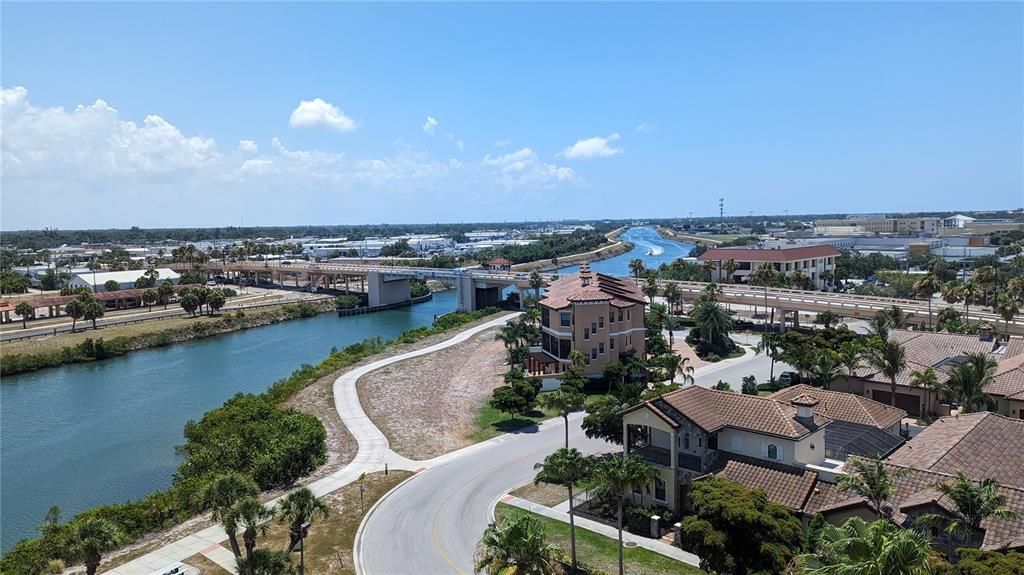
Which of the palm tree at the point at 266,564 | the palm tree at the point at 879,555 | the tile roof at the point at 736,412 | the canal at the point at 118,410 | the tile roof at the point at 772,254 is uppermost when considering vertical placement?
the tile roof at the point at 772,254

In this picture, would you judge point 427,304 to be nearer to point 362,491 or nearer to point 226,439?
point 226,439

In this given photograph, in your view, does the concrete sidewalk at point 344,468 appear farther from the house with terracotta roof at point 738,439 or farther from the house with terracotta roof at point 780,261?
the house with terracotta roof at point 780,261

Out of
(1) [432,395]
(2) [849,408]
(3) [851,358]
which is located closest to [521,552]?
(2) [849,408]

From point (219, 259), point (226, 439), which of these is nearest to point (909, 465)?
point (226, 439)

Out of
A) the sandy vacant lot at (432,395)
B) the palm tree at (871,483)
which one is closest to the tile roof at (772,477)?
the palm tree at (871,483)

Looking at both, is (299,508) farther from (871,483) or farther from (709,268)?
(709,268)

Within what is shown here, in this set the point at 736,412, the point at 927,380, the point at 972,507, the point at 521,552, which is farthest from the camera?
the point at 927,380
